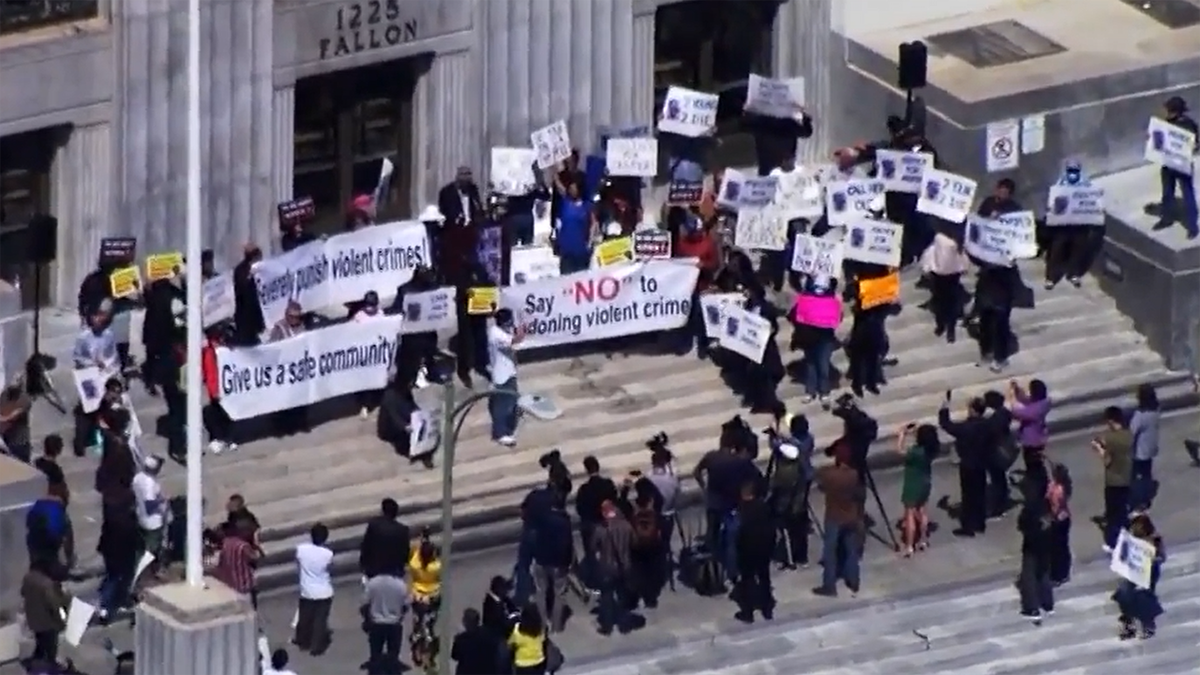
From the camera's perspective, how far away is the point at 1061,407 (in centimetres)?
4294

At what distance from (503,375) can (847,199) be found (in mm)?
5044

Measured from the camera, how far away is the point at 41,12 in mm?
41281

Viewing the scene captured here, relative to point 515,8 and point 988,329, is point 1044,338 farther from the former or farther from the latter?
point 515,8

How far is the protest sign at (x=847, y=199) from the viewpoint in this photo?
43.7 meters

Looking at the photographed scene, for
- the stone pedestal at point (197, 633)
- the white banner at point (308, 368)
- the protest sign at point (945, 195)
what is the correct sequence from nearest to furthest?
1. the stone pedestal at point (197, 633)
2. the white banner at point (308, 368)
3. the protest sign at point (945, 195)

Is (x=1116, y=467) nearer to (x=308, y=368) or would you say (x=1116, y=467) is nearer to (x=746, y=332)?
(x=746, y=332)

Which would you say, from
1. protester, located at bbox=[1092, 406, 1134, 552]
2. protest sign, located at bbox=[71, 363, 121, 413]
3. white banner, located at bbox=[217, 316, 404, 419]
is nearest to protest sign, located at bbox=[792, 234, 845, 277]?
protester, located at bbox=[1092, 406, 1134, 552]

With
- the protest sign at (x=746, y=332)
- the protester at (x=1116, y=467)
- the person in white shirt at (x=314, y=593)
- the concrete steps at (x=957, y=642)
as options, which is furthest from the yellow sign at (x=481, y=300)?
the protester at (x=1116, y=467)

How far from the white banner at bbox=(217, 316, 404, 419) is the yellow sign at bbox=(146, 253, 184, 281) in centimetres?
124

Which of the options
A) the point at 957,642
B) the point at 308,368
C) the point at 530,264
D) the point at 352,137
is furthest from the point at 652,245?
the point at 957,642

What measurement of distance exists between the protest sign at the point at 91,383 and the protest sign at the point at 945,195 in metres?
9.18

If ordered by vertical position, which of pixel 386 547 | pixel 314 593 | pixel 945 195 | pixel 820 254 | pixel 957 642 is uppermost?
pixel 945 195

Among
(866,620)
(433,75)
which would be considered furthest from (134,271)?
(866,620)

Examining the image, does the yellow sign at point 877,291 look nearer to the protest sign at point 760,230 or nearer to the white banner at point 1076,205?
the protest sign at point 760,230
